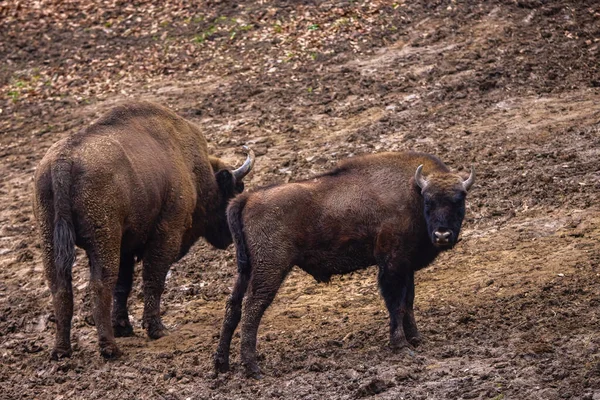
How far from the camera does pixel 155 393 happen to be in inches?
349

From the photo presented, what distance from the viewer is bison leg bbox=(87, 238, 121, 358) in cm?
981

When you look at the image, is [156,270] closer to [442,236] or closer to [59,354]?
[59,354]

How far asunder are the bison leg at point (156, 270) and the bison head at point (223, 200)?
1030 mm

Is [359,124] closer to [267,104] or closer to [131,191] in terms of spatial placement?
[267,104]

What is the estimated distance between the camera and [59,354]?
9.96 meters

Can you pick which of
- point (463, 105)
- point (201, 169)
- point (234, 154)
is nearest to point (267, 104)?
point (234, 154)

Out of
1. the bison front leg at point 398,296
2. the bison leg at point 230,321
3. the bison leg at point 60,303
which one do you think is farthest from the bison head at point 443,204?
the bison leg at point 60,303

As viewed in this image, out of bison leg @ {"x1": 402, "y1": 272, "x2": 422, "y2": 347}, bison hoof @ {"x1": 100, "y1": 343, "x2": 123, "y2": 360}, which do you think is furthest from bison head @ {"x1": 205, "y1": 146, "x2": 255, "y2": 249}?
bison leg @ {"x1": 402, "y1": 272, "x2": 422, "y2": 347}

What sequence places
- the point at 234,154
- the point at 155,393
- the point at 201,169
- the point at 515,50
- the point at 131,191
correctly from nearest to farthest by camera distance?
the point at 155,393 < the point at 131,191 < the point at 201,169 < the point at 234,154 < the point at 515,50

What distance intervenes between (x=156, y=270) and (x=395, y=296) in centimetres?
301

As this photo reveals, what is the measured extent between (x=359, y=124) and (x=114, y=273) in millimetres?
6127

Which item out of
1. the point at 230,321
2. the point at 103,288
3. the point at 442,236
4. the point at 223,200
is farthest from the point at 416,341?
the point at 223,200

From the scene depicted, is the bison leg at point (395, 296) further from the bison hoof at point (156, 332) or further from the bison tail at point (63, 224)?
the bison tail at point (63, 224)

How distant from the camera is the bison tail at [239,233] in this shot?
9.08 metres
